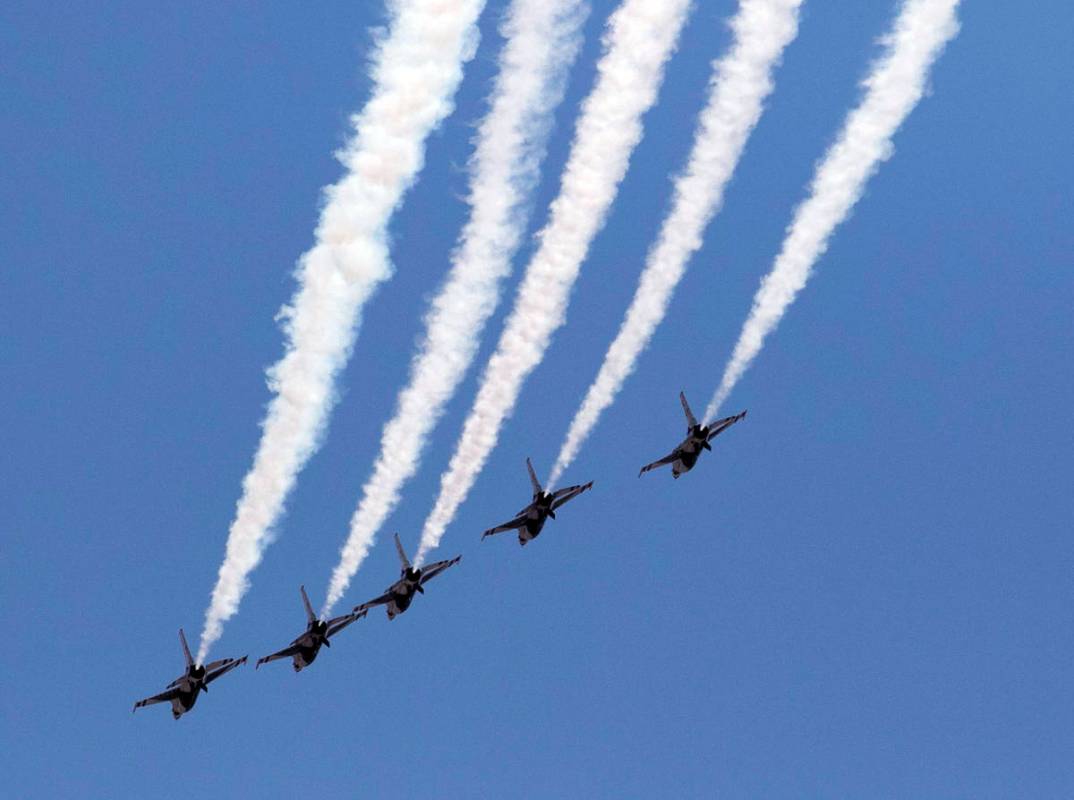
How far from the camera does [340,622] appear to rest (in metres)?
65.9

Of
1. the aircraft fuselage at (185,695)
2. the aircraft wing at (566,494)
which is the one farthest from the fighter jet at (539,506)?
the aircraft fuselage at (185,695)

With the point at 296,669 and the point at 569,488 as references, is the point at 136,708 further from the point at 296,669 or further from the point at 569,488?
the point at 569,488

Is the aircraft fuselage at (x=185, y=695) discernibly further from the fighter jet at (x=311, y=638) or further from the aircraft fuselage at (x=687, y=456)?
the aircraft fuselage at (x=687, y=456)

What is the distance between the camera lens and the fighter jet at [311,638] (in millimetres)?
65500

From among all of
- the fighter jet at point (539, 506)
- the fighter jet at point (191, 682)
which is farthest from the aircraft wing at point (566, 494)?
the fighter jet at point (191, 682)

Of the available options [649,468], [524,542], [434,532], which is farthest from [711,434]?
[434,532]

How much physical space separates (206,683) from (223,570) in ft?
32.4

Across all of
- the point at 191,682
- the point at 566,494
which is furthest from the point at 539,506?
the point at 191,682

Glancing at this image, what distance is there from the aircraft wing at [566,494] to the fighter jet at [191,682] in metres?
13.4

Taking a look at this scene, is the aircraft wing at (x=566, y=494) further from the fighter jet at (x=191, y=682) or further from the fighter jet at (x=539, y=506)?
the fighter jet at (x=191, y=682)

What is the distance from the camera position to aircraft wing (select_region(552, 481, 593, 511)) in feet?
206

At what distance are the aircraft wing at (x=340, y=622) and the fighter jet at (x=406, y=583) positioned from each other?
4.18ft

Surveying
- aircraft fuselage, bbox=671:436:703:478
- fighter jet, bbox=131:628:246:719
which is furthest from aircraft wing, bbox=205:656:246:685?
aircraft fuselage, bbox=671:436:703:478

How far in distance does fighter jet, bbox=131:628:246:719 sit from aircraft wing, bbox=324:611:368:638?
135 inches
